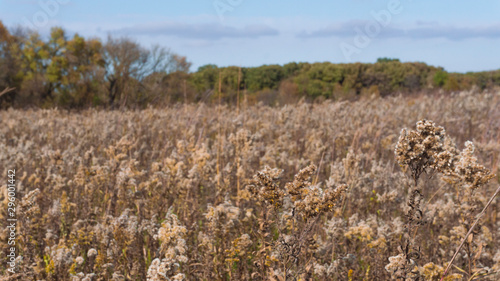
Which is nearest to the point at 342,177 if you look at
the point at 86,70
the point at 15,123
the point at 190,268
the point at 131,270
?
the point at 190,268

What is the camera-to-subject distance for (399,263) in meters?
2.14

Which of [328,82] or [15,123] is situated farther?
A: [328,82]

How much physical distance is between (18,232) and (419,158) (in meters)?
3.19

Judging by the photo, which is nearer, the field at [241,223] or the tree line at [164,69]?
the field at [241,223]

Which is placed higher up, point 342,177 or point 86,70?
point 86,70

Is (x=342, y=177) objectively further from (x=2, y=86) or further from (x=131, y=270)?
(x=2, y=86)

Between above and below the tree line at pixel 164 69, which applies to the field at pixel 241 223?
below

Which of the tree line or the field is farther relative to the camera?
the tree line

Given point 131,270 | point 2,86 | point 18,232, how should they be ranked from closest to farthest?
point 131,270 → point 18,232 → point 2,86

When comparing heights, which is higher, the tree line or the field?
the tree line

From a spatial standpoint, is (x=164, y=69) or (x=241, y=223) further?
(x=164, y=69)

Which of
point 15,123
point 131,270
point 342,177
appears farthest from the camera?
point 15,123

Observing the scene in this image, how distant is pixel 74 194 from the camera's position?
4676 millimetres

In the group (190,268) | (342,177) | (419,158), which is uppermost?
(419,158)
